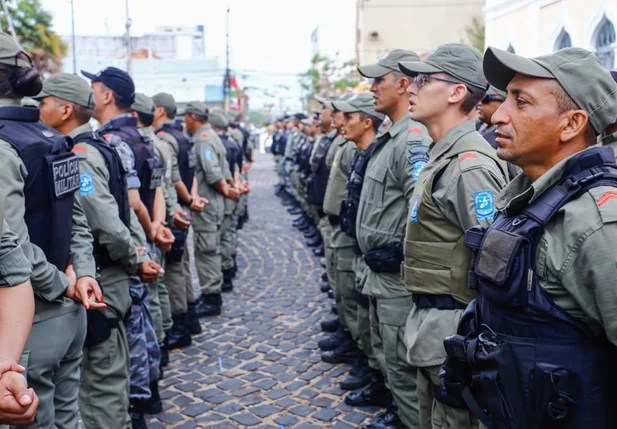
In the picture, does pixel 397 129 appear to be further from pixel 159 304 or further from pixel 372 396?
pixel 159 304

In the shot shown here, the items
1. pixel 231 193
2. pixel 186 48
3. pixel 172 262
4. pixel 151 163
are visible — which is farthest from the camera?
pixel 186 48

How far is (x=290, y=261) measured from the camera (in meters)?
10.6

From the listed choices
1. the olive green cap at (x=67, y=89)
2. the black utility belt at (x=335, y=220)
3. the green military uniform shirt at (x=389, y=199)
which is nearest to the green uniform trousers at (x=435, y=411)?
the green military uniform shirt at (x=389, y=199)

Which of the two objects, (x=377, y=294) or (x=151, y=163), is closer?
(x=377, y=294)

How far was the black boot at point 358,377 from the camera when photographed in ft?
17.5

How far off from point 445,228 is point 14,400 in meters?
1.95

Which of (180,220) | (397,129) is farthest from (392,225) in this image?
(180,220)

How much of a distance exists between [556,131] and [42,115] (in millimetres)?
2990

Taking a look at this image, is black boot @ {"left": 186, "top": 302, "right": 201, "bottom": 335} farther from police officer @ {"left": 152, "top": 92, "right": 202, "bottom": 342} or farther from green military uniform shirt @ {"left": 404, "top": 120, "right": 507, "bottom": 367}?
green military uniform shirt @ {"left": 404, "top": 120, "right": 507, "bottom": 367}

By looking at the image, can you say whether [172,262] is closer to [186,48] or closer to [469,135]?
[469,135]

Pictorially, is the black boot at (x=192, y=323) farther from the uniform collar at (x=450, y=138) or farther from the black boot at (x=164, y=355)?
the uniform collar at (x=450, y=138)

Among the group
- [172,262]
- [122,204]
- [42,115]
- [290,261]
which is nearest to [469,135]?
[122,204]

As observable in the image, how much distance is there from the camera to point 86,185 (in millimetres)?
3723

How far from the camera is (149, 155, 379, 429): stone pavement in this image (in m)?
4.80
